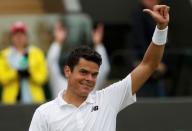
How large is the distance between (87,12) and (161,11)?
6.16 meters

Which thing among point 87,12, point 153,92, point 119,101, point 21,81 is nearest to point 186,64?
point 153,92

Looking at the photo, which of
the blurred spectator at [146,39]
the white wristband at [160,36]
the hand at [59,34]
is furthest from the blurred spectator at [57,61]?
the white wristband at [160,36]

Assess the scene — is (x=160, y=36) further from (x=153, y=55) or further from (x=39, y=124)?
(x=39, y=124)

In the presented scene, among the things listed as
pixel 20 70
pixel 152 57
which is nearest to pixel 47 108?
pixel 152 57

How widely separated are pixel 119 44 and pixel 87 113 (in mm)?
5826

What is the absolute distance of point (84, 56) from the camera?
484 cm

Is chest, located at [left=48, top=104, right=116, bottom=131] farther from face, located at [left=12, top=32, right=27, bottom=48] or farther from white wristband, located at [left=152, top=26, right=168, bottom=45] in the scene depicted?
face, located at [left=12, top=32, right=27, bottom=48]

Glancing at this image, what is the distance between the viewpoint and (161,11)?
4.80m

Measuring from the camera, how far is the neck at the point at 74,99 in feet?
16.0

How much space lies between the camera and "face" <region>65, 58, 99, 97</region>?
15.7 feet

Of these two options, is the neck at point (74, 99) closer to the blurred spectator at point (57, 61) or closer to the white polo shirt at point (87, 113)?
the white polo shirt at point (87, 113)

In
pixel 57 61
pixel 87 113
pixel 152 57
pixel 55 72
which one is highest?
pixel 152 57

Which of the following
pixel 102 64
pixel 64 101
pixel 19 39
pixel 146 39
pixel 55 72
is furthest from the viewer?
pixel 146 39

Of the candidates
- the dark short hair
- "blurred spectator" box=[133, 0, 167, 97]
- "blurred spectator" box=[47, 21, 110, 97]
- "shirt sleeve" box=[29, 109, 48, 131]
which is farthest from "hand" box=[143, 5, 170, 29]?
"blurred spectator" box=[133, 0, 167, 97]
